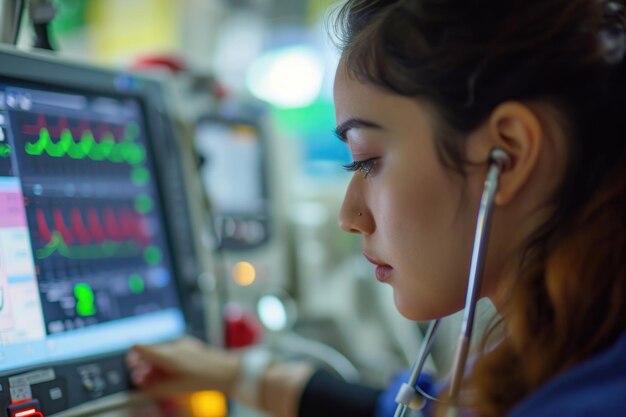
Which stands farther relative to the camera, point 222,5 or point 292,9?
point 292,9

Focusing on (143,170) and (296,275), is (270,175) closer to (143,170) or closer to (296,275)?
(296,275)

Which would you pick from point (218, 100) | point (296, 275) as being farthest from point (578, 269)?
point (296, 275)

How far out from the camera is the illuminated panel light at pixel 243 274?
1750 mm

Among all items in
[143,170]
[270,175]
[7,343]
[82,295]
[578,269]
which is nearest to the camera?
[578,269]

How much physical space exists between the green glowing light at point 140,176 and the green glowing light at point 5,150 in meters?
0.23

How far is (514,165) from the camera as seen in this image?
2.00 ft

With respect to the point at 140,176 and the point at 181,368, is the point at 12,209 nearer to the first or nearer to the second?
the point at 140,176

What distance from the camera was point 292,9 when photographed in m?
3.05

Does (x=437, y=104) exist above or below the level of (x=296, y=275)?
above

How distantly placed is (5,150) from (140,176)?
0.81ft

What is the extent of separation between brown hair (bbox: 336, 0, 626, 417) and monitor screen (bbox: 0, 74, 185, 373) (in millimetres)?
457

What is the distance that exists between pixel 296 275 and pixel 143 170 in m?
0.98

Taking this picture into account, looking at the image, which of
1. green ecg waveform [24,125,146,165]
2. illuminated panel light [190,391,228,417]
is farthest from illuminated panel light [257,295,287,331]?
green ecg waveform [24,125,146,165]

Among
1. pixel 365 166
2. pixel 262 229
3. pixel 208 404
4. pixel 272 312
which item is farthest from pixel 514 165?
pixel 262 229
